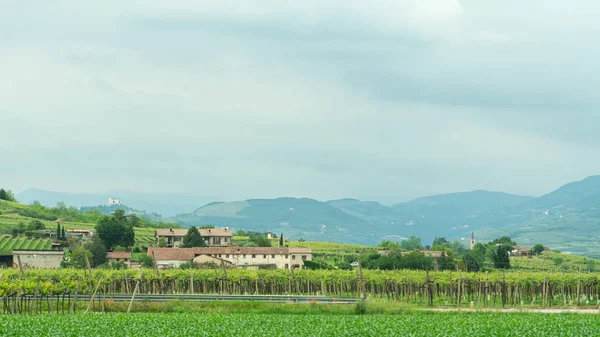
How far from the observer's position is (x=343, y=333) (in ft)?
111

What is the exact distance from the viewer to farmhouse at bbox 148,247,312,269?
378 feet

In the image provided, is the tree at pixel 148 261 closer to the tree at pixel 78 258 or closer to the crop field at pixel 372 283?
the tree at pixel 78 258

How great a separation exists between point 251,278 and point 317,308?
17690 mm

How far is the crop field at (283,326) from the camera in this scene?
33.4 m

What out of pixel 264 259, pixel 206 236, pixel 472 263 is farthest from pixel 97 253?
pixel 472 263

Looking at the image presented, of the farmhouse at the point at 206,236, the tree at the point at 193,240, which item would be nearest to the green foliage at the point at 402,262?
the tree at the point at 193,240

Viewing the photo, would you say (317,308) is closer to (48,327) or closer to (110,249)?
(48,327)

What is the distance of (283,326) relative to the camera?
1421 inches

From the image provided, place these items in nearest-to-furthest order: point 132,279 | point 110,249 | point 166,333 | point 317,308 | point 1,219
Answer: point 166,333 < point 317,308 < point 132,279 < point 110,249 < point 1,219

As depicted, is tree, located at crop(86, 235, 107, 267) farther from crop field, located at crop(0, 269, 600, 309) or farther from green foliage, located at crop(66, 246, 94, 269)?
crop field, located at crop(0, 269, 600, 309)

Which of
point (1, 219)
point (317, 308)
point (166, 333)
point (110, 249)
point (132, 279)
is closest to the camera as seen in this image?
point (166, 333)

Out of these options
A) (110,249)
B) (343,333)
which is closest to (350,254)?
(110,249)

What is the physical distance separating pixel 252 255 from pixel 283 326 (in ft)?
285

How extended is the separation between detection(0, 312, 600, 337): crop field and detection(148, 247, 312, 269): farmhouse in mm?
75373
